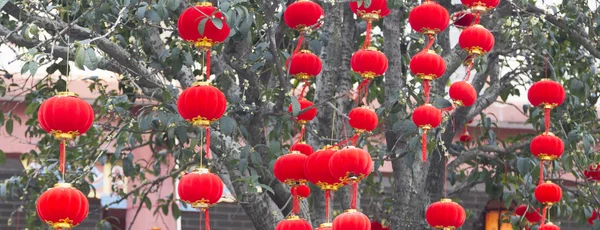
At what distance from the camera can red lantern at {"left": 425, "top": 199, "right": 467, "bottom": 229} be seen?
5.64 meters

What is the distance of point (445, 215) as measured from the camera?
222 inches

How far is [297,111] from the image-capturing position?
4824mm

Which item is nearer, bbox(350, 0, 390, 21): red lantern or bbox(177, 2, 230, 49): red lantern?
bbox(177, 2, 230, 49): red lantern

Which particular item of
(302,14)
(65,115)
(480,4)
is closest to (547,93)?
(480,4)

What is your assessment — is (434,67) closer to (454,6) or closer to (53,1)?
(454,6)

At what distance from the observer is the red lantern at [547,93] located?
19.1 ft

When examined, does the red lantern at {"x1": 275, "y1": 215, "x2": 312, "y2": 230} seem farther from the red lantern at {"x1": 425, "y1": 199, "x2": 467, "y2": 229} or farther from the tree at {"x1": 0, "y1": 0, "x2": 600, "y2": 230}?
the red lantern at {"x1": 425, "y1": 199, "x2": 467, "y2": 229}

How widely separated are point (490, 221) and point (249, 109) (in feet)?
18.8

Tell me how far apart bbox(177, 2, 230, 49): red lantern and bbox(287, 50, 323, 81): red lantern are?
0.83 metres

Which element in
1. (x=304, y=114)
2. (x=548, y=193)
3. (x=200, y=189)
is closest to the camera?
(x=200, y=189)

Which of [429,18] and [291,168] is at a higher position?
[429,18]

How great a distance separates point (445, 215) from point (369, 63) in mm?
1286

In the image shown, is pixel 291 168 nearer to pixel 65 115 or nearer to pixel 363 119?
pixel 363 119

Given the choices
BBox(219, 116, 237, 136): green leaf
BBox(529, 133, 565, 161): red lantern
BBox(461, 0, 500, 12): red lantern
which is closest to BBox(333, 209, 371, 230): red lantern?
BBox(219, 116, 237, 136): green leaf
